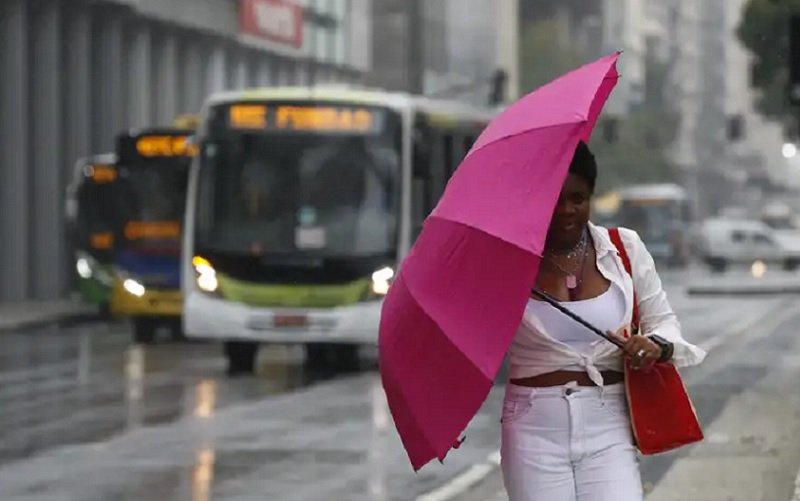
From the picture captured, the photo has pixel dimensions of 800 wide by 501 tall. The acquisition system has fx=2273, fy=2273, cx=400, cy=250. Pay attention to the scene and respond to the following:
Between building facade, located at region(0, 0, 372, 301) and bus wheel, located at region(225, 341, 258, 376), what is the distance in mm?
21509

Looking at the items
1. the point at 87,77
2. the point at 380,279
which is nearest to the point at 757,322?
the point at 380,279

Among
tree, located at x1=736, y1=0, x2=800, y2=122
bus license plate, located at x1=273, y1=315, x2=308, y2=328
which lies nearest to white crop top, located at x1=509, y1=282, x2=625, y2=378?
bus license plate, located at x1=273, y1=315, x2=308, y2=328

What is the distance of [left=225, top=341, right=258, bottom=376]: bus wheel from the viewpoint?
2406cm

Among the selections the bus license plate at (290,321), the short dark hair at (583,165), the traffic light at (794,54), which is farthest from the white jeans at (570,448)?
the bus license plate at (290,321)

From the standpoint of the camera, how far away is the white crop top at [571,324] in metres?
6.17

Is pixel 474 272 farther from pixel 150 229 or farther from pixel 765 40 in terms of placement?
pixel 765 40

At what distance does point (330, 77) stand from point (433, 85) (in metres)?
17.7

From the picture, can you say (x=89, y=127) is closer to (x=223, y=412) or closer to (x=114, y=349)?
(x=114, y=349)

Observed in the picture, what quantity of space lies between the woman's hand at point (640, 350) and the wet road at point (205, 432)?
645 cm

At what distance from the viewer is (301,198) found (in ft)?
78.8

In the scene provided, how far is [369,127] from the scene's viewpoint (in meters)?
24.1

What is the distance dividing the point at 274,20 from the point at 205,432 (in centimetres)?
4605

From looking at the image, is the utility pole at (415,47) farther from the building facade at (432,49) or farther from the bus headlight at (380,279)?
the bus headlight at (380,279)

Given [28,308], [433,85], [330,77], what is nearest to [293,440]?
[28,308]
